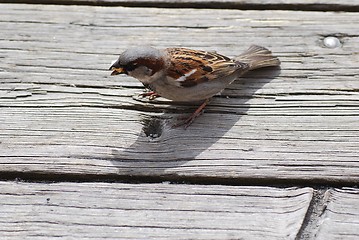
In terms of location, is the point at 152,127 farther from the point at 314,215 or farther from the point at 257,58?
the point at 314,215

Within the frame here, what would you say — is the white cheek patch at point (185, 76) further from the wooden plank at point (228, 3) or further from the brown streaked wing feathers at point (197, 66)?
the wooden plank at point (228, 3)

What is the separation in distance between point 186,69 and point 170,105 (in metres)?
0.21

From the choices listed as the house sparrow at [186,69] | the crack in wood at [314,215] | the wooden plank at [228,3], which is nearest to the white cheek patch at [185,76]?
the house sparrow at [186,69]

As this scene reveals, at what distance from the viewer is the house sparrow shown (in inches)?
106

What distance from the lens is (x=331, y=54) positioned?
116 inches

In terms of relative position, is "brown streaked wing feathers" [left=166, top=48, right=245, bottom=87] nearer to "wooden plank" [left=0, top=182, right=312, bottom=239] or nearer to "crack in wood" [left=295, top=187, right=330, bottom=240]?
"wooden plank" [left=0, top=182, right=312, bottom=239]

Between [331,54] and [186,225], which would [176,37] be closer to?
[331,54]

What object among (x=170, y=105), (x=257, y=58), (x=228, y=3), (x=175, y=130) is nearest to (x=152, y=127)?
(x=175, y=130)

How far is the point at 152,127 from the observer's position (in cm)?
259

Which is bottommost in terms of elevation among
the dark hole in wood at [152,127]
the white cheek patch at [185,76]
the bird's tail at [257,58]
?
the dark hole in wood at [152,127]

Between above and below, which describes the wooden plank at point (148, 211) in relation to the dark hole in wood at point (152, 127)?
below

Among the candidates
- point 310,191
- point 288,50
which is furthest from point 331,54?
point 310,191

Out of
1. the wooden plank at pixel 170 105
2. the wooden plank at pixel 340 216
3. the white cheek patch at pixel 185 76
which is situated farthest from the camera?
the white cheek patch at pixel 185 76

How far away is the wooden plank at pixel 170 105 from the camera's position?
240cm
